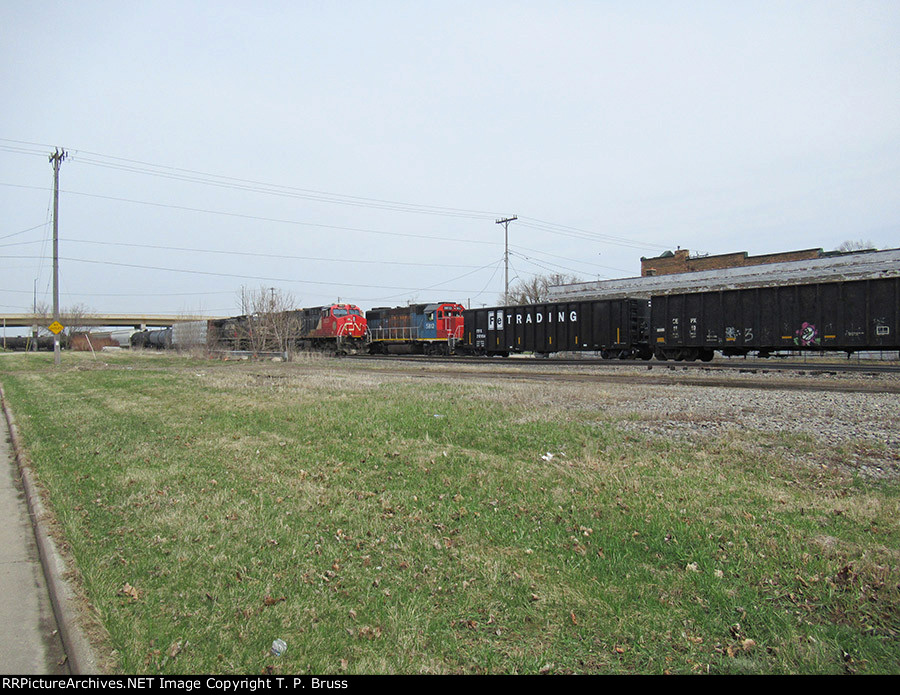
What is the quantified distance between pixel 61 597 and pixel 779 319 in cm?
2455

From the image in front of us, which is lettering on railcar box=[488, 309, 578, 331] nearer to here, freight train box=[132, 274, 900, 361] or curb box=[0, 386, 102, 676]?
freight train box=[132, 274, 900, 361]

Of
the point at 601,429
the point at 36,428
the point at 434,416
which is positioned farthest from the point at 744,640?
the point at 36,428

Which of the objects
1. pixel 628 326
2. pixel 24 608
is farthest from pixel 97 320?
pixel 24 608

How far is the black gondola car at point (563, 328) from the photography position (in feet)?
91.6

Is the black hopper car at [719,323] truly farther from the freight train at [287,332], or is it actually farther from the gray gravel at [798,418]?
the freight train at [287,332]

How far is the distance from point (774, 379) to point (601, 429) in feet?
36.7

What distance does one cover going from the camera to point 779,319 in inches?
884

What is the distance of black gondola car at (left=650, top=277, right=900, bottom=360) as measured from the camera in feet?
66.1

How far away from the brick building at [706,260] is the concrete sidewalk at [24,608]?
5470cm

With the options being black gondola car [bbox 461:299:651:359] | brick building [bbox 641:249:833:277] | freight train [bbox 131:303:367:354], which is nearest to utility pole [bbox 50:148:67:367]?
freight train [bbox 131:303:367:354]

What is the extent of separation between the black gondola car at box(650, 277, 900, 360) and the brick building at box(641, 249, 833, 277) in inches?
1187

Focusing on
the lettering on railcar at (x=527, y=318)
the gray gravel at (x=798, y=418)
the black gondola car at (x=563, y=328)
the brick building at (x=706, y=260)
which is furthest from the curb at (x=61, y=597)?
the brick building at (x=706, y=260)

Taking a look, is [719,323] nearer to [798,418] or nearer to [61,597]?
[798,418]

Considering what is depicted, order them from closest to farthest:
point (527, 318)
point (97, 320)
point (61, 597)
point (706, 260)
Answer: point (61, 597) < point (527, 318) < point (706, 260) < point (97, 320)
